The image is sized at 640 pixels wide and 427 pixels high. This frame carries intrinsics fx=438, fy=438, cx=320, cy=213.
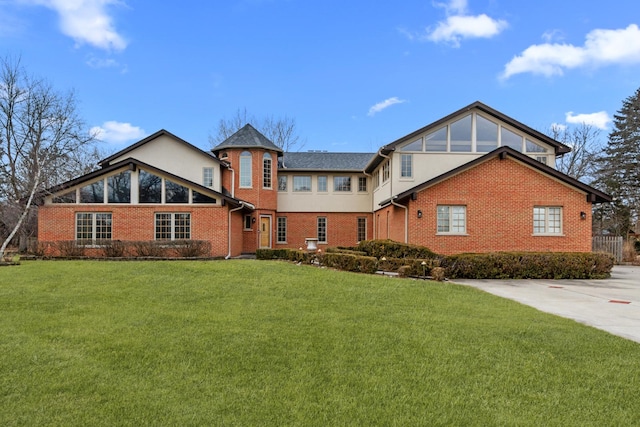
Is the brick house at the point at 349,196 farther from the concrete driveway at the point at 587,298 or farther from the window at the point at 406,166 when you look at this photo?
the concrete driveway at the point at 587,298

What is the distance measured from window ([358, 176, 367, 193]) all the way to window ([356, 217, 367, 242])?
70.2 inches

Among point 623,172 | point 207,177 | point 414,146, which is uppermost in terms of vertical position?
point 623,172

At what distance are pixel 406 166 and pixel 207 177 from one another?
1058 cm

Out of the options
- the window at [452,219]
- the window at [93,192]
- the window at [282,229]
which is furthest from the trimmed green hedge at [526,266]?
the window at [93,192]

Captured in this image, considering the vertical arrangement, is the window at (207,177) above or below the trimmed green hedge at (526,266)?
above

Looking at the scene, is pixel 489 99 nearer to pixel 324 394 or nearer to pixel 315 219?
Result: pixel 315 219

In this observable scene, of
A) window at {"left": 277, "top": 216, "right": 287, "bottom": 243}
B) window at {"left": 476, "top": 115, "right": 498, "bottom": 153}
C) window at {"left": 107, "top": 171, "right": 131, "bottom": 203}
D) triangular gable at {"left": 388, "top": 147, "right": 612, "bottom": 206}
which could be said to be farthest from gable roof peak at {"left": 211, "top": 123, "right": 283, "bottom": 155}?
window at {"left": 476, "top": 115, "right": 498, "bottom": 153}

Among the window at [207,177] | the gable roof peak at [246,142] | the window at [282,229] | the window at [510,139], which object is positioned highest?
the gable roof peak at [246,142]

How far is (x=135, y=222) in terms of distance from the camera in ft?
66.4

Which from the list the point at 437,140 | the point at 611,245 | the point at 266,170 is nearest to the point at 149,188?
the point at 266,170

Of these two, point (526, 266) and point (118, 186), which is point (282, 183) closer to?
point (118, 186)

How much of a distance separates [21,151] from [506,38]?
25808mm

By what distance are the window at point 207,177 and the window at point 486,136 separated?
13.6 metres

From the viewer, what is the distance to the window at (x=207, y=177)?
77.2 ft
